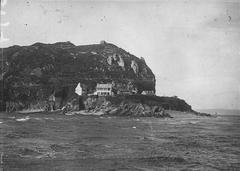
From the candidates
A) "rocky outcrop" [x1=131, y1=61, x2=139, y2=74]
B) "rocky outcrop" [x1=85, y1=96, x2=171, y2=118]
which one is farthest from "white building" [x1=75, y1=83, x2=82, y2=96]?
"rocky outcrop" [x1=131, y1=61, x2=139, y2=74]

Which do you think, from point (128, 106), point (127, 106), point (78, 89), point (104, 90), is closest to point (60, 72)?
point (78, 89)

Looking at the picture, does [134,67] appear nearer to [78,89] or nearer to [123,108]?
[78,89]

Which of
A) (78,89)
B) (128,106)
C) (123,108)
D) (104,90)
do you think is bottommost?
(123,108)

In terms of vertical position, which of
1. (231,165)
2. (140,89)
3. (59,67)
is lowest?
(231,165)

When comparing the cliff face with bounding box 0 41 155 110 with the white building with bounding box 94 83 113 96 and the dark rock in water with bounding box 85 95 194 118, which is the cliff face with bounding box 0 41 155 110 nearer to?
the white building with bounding box 94 83 113 96

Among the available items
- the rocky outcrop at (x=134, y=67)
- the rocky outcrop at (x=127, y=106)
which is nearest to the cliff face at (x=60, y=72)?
the rocky outcrop at (x=134, y=67)

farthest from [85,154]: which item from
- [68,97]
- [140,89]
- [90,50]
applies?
[90,50]

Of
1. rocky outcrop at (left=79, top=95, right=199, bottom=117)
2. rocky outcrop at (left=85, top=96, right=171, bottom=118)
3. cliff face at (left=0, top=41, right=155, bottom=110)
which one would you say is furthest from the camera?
cliff face at (left=0, top=41, right=155, bottom=110)

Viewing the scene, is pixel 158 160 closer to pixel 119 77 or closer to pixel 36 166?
pixel 36 166
